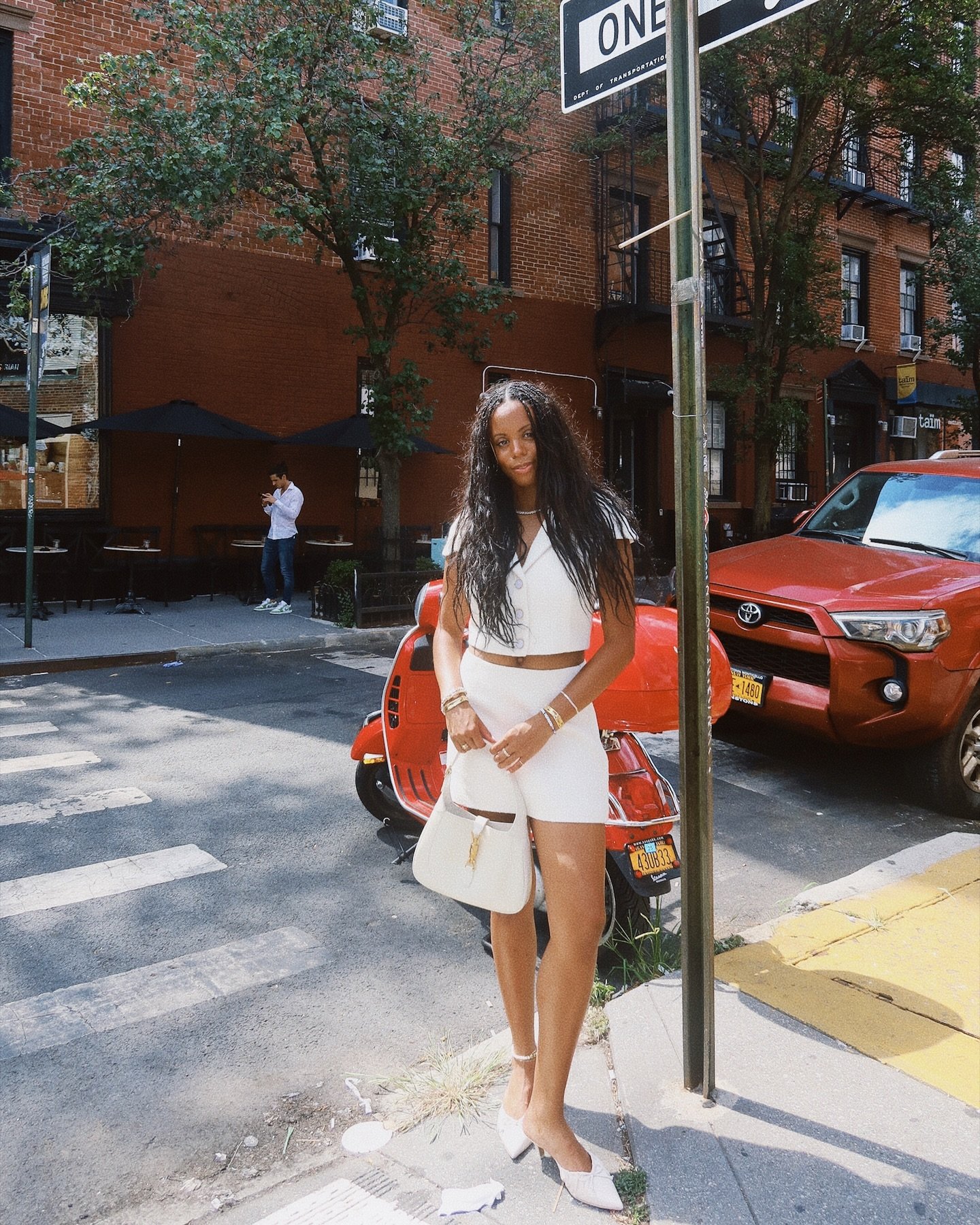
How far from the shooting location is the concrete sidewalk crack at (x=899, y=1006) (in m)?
3.17

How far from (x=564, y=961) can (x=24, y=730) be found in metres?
6.01

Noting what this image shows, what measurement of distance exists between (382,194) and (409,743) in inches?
372

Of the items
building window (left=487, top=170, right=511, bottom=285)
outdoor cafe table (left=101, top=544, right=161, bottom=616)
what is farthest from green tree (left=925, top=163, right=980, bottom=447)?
outdoor cafe table (left=101, top=544, right=161, bottom=616)

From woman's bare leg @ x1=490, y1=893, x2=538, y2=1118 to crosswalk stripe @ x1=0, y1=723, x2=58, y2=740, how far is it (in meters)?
5.55

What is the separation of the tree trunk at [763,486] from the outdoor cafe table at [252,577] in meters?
8.56

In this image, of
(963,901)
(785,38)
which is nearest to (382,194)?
(785,38)

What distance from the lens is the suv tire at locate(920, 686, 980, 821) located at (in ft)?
18.2

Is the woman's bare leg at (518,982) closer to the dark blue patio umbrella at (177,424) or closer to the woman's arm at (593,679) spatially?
the woman's arm at (593,679)

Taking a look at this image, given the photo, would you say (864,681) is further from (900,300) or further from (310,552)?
(900,300)

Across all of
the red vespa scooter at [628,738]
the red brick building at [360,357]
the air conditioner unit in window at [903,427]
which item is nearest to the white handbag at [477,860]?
the red vespa scooter at [628,738]

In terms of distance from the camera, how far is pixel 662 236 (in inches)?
795

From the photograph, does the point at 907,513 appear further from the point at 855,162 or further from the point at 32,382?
the point at 855,162

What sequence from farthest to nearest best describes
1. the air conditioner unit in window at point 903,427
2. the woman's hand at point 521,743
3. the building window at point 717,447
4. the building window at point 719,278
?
the air conditioner unit in window at point 903,427
the building window at point 717,447
the building window at point 719,278
the woman's hand at point 521,743

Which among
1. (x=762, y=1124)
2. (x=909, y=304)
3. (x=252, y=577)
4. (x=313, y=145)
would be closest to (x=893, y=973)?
(x=762, y=1124)
